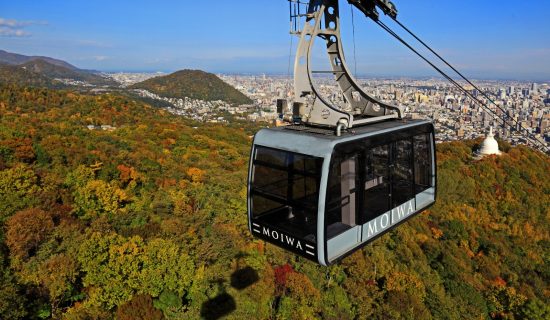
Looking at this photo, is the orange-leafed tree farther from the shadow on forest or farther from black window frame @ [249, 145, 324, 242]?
black window frame @ [249, 145, 324, 242]

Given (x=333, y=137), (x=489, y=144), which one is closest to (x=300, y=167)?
(x=333, y=137)

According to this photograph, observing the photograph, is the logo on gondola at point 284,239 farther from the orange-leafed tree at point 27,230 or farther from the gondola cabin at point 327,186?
the orange-leafed tree at point 27,230

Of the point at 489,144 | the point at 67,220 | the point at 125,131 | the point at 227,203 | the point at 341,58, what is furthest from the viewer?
the point at 489,144

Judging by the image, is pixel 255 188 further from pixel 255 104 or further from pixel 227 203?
pixel 255 104

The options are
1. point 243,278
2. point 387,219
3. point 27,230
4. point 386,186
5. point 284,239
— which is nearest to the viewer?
point 284,239

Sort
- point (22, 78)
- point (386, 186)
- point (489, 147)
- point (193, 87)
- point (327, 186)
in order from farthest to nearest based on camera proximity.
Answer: point (193, 87)
point (22, 78)
point (489, 147)
point (386, 186)
point (327, 186)

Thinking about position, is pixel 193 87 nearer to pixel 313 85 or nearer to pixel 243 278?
pixel 243 278

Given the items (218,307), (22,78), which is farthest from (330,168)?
(22,78)
